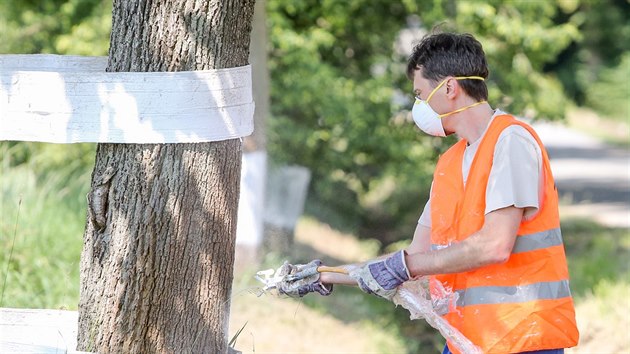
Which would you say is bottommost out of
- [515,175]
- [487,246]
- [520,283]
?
[520,283]

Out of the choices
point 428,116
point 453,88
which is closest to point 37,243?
point 428,116

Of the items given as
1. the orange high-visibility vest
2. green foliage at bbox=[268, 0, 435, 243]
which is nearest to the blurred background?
green foliage at bbox=[268, 0, 435, 243]

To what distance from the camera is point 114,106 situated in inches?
132

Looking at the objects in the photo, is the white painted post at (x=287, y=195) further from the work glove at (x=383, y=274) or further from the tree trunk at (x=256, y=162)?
the work glove at (x=383, y=274)

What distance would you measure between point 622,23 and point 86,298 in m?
33.0

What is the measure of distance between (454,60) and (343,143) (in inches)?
359

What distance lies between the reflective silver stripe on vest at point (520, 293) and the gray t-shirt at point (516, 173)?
227 millimetres

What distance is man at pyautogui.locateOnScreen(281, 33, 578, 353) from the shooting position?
3133 millimetres

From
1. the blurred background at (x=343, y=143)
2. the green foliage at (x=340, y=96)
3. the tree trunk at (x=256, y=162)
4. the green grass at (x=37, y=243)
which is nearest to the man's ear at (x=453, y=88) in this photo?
the green grass at (x=37, y=243)

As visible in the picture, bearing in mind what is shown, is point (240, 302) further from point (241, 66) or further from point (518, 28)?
point (518, 28)

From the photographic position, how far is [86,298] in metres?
A: 3.50

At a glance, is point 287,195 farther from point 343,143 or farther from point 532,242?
point 532,242

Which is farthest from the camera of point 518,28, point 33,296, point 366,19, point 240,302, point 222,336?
point 366,19

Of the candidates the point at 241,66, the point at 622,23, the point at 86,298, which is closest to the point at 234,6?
the point at 241,66
